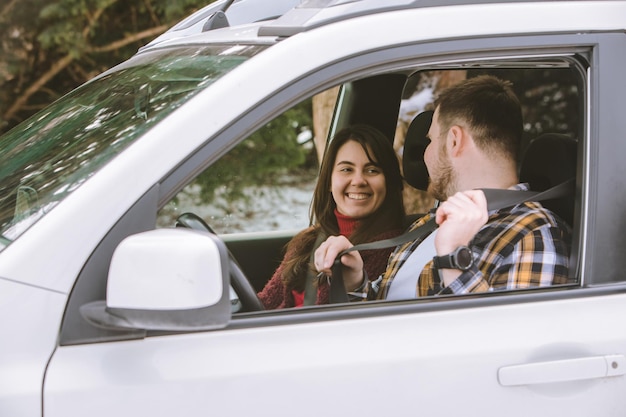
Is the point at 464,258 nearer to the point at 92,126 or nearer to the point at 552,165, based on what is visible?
the point at 552,165

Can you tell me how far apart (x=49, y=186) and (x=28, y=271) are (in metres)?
0.27

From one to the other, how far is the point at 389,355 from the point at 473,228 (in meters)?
0.52

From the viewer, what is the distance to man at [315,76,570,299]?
217 centimetres

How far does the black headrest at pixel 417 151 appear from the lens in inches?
123

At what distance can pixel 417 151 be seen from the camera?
10.4ft

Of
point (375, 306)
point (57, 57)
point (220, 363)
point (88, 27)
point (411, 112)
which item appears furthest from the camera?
point (57, 57)

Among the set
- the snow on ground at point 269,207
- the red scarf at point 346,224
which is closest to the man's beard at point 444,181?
the red scarf at point 346,224

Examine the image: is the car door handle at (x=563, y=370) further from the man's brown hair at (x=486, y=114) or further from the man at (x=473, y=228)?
the man's brown hair at (x=486, y=114)

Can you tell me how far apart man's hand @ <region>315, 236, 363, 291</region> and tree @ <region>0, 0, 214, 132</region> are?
4.54 metres

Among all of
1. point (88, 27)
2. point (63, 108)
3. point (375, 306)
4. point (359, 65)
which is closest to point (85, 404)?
point (375, 306)

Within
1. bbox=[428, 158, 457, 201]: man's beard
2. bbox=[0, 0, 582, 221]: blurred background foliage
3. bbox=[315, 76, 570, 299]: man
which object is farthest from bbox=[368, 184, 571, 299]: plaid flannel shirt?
bbox=[0, 0, 582, 221]: blurred background foliage

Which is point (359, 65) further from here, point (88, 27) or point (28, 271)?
point (88, 27)

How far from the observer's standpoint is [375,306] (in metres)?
1.88

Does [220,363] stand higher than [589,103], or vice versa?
[589,103]
